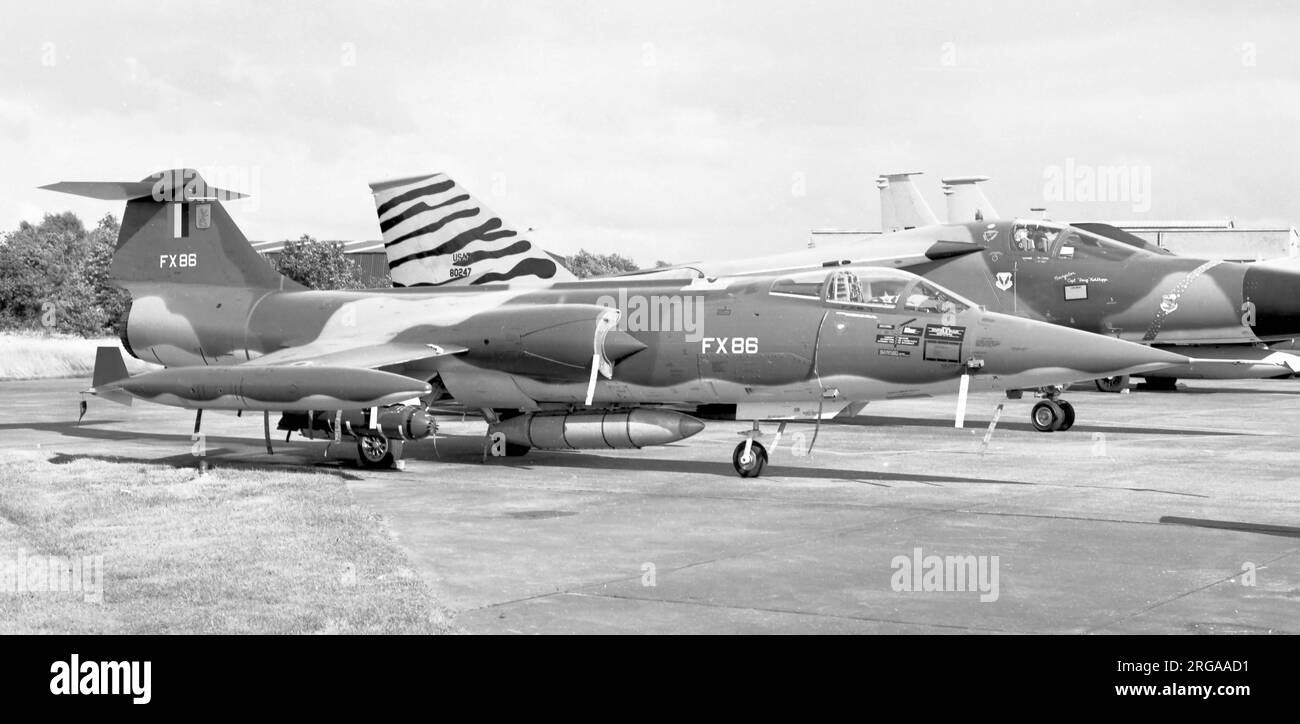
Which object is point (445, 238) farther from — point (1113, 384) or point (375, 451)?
point (1113, 384)

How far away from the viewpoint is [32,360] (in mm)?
43281

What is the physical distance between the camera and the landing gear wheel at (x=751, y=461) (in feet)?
48.8

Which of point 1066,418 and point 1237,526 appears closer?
point 1237,526

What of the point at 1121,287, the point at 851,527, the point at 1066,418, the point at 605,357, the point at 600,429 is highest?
the point at 1121,287

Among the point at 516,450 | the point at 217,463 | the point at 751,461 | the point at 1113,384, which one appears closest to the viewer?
the point at 751,461

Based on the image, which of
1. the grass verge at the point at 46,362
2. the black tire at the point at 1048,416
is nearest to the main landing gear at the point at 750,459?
the black tire at the point at 1048,416

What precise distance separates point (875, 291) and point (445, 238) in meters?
10.3

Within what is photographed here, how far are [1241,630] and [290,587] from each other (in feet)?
19.3

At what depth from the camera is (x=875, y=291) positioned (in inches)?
573

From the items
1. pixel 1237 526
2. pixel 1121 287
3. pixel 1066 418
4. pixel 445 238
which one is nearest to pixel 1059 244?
pixel 1121 287

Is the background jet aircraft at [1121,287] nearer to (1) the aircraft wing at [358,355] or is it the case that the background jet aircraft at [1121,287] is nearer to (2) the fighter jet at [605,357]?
(2) the fighter jet at [605,357]

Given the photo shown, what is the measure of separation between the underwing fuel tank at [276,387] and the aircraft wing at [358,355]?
49 cm

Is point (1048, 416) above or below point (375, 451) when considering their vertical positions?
above
